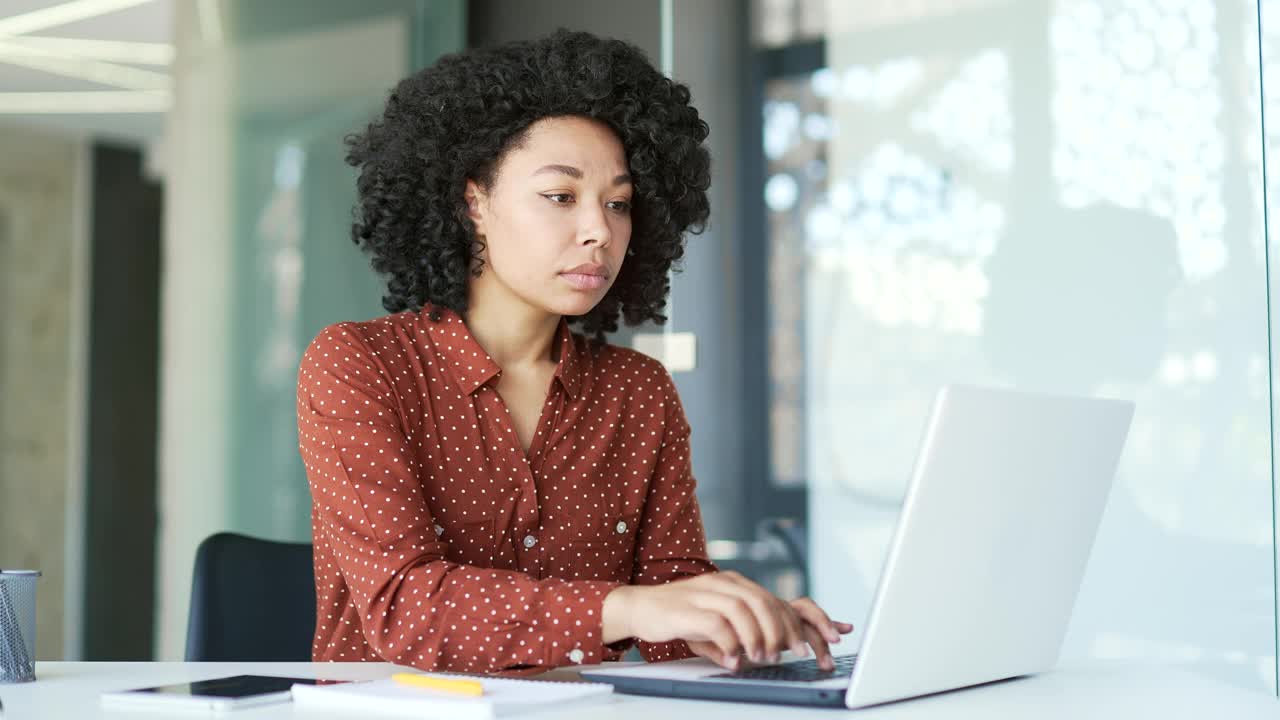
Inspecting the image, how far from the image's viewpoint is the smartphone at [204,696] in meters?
1.01

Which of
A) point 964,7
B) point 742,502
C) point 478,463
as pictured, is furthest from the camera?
point 742,502

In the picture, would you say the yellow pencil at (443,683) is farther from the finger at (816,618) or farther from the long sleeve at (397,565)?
the finger at (816,618)

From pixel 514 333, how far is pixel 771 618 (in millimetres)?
870


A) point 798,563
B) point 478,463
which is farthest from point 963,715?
point 798,563

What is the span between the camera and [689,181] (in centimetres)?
205

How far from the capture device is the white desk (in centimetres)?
101

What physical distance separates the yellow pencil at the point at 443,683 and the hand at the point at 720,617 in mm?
179

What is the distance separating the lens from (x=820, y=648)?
1.21 m

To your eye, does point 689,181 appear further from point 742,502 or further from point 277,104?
point 277,104

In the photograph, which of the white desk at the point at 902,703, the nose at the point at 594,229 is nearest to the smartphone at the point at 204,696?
the white desk at the point at 902,703

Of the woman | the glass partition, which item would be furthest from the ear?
the glass partition

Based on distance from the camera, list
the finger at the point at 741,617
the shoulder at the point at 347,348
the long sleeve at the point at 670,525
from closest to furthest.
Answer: the finger at the point at 741,617, the shoulder at the point at 347,348, the long sleeve at the point at 670,525

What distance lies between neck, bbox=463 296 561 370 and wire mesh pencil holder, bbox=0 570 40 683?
0.79 metres

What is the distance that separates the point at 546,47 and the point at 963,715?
1.21 m
